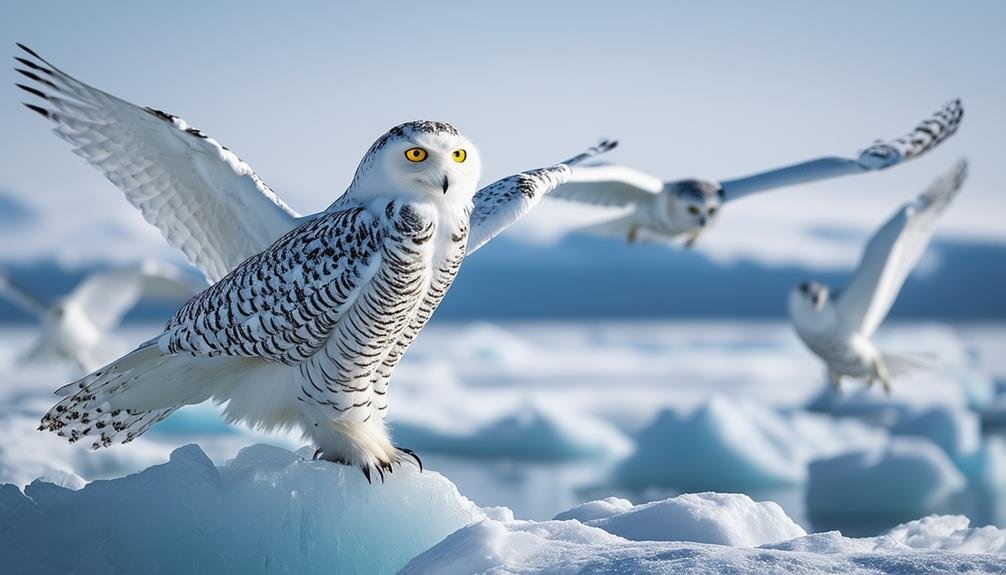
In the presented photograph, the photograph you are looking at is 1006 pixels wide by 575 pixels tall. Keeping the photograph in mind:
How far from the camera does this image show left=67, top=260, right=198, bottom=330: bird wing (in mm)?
9604

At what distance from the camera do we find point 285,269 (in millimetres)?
2979

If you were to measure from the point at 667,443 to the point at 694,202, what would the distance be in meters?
3.87

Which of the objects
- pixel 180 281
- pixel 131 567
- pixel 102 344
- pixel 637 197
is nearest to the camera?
pixel 131 567

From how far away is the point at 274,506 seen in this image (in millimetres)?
2896

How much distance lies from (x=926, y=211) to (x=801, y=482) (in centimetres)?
335

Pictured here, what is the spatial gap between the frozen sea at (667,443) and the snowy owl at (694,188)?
79.4 inches

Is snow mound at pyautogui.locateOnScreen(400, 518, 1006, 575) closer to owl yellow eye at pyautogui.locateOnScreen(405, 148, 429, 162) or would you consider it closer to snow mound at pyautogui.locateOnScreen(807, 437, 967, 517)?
→ owl yellow eye at pyautogui.locateOnScreen(405, 148, 429, 162)

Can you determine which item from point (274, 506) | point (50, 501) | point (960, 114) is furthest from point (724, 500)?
point (960, 114)

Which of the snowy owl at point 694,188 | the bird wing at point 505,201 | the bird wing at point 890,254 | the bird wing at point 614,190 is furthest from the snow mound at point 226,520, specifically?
the bird wing at point 890,254

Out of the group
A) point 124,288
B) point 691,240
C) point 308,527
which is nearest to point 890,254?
point 691,240

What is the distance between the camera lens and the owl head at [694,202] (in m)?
6.45


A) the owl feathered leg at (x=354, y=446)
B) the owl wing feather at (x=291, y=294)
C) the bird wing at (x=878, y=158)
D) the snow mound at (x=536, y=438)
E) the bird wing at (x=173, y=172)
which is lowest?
the owl feathered leg at (x=354, y=446)

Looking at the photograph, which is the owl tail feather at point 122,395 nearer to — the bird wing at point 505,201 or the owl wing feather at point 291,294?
the owl wing feather at point 291,294

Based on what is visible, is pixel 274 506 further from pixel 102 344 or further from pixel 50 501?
pixel 102 344
